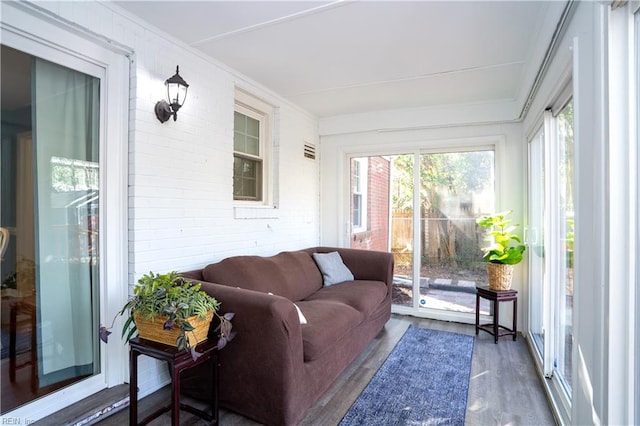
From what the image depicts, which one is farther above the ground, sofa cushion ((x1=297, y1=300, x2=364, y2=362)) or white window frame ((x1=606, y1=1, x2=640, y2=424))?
white window frame ((x1=606, y1=1, x2=640, y2=424))

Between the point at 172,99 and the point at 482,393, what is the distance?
3.09 meters

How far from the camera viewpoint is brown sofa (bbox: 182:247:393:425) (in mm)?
1914

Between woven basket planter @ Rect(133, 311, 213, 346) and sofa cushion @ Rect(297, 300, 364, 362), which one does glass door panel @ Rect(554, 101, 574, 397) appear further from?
woven basket planter @ Rect(133, 311, 213, 346)

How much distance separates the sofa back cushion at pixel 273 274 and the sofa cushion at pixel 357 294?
158 mm

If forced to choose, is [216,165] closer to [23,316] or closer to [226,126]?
[226,126]

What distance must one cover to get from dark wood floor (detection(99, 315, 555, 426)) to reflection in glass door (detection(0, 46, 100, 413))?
→ 51cm

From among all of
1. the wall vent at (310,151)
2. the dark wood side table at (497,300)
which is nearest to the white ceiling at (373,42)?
Result: the wall vent at (310,151)

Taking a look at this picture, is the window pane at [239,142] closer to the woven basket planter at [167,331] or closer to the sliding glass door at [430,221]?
the sliding glass door at [430,221]

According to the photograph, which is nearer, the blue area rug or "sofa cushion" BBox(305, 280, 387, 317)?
the blue area rug

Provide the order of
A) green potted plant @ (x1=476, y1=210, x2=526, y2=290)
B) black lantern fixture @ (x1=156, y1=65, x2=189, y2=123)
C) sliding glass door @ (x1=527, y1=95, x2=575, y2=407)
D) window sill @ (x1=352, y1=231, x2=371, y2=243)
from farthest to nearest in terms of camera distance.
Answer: window sill @ (x1=352, y1=231, x2=371, y2=243)
green potted plant @ (x1=476, y1=210, x2=526, y2=290)
black lantern fixture @ (x1=156, y1=65, x2=189, y2=123)
sliding glass door @ (x1=527, y1=95, x2=575, y2=407)

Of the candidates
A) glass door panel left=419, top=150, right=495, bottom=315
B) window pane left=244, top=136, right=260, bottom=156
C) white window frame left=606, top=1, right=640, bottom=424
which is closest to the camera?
white window frame left=606, top=1, right=640, bottom=424

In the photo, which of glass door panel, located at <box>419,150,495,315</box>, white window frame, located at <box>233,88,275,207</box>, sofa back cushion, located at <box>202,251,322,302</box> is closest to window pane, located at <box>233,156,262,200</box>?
white window frame, located at <box>233,88,275,207</box>

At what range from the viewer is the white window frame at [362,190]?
15.7ft

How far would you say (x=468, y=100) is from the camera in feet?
12.7
